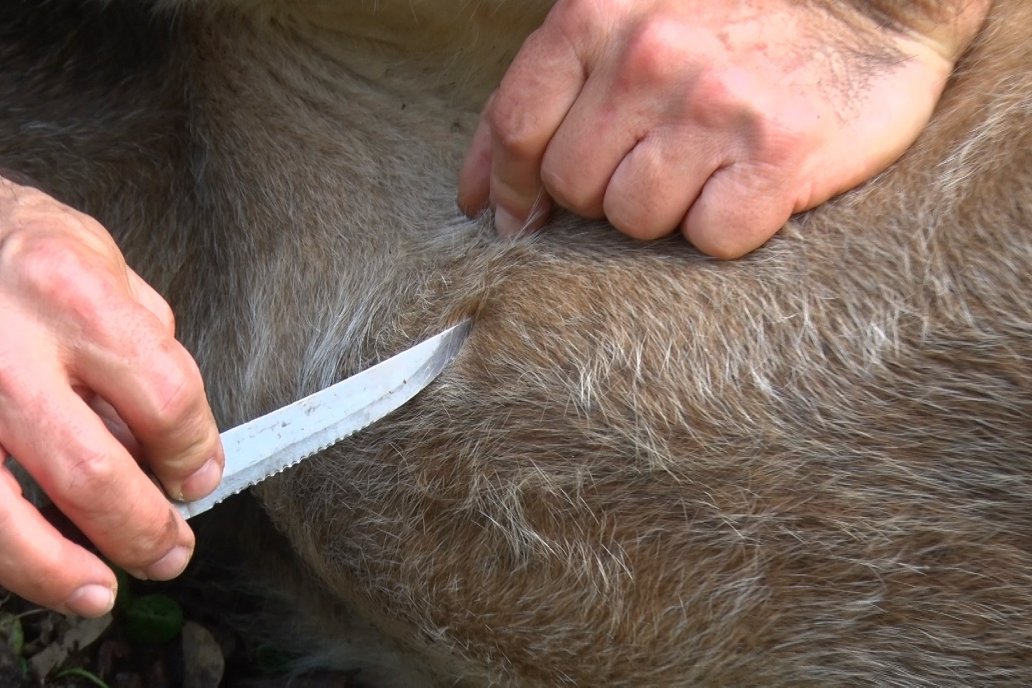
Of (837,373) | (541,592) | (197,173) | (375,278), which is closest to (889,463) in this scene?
(837,373)

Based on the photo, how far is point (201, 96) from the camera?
5.82 ft

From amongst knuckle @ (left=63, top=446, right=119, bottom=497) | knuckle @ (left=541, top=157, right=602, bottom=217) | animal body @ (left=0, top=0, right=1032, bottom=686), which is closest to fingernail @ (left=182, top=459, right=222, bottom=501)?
knuckle @ (left=63, top=446, right=119, bottom=497)

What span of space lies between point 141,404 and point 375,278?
2.00 feet

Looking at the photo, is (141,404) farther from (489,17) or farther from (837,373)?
(489,17)

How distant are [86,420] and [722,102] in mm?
740

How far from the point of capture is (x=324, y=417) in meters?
1.38

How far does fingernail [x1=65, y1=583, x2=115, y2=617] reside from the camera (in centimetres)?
108

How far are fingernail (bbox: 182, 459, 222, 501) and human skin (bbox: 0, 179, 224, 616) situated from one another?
11mm

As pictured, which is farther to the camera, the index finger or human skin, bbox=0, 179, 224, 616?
the index finger

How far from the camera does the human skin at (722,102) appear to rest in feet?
4.43

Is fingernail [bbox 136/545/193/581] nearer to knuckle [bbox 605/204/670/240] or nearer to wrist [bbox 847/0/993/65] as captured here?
knuckle [bbox 605/204/670/240]

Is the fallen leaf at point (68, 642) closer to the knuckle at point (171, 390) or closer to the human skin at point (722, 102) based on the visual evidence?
the knuckle at point (171, 390)

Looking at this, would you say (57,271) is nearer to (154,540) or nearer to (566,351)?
(154,540)

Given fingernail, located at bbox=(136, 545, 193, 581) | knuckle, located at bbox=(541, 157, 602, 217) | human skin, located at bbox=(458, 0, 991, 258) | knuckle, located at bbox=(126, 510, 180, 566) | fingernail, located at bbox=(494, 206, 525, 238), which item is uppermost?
human skin, located at bbox=(458, 0, 991, 258)
